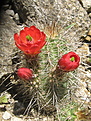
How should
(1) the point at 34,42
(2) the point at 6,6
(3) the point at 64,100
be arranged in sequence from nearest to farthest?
1. (1) the point at 34,42
2. (3) the point at 64,100
3. (2) the point at 6,6

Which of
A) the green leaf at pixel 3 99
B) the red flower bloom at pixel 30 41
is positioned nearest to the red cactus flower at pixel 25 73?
the red flower bloom at pixel 30 41

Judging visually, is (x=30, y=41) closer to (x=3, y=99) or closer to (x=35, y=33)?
(x=35, y=33)

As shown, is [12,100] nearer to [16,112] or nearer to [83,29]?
[16,112]

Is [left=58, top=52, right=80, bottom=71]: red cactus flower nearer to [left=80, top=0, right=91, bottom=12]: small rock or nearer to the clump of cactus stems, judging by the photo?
the clump of cactus stems

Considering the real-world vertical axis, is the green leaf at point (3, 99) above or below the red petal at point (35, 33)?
below

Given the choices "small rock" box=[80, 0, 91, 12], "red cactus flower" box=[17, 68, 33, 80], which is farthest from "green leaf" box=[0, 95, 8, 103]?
"small rock" box=[80, 0, 91, 12]

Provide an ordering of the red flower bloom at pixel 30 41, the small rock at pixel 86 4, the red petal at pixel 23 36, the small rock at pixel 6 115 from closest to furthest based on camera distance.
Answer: the red flower bloom at pixel 30 41 < the red petal at pixel 23 36 < the small rock at pixel 6 115 < the small rock at pixel 86 4

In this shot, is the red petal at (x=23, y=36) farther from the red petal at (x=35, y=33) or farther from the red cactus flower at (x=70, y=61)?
the red cactus flower at (x=70, y=61)

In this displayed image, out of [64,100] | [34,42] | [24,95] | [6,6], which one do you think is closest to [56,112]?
[64,100]
